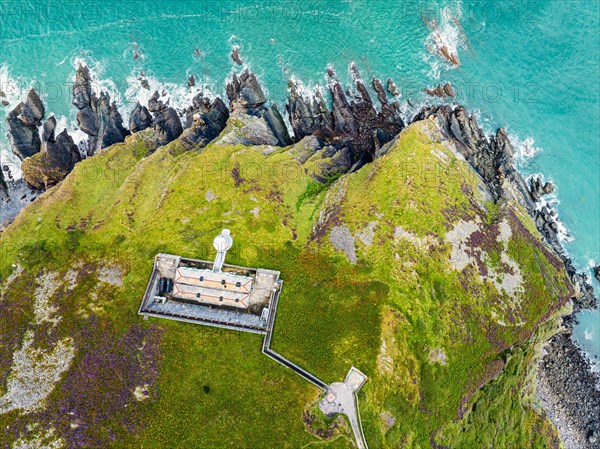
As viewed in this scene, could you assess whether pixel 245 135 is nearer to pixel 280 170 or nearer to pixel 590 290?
pixel 280 170

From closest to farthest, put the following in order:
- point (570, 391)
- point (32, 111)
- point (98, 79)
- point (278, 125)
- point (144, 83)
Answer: point (570, 391), point (278, 125), point (32, 111), point (144, 83), point (98, 79)

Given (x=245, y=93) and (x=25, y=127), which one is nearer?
(x=25, y=127)

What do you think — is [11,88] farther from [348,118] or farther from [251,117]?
[348,118]

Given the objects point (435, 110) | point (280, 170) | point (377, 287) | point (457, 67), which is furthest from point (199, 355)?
Result: point (457, 67)

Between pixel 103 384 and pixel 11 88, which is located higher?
pixel 11 88

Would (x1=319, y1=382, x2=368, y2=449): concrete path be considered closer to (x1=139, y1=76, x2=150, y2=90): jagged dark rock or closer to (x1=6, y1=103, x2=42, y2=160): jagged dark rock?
(x1=139, y1=76, x2=150, y2=90): jagged dark rock

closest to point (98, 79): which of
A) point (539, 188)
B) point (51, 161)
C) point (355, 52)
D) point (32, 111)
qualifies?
point (32, 111)
